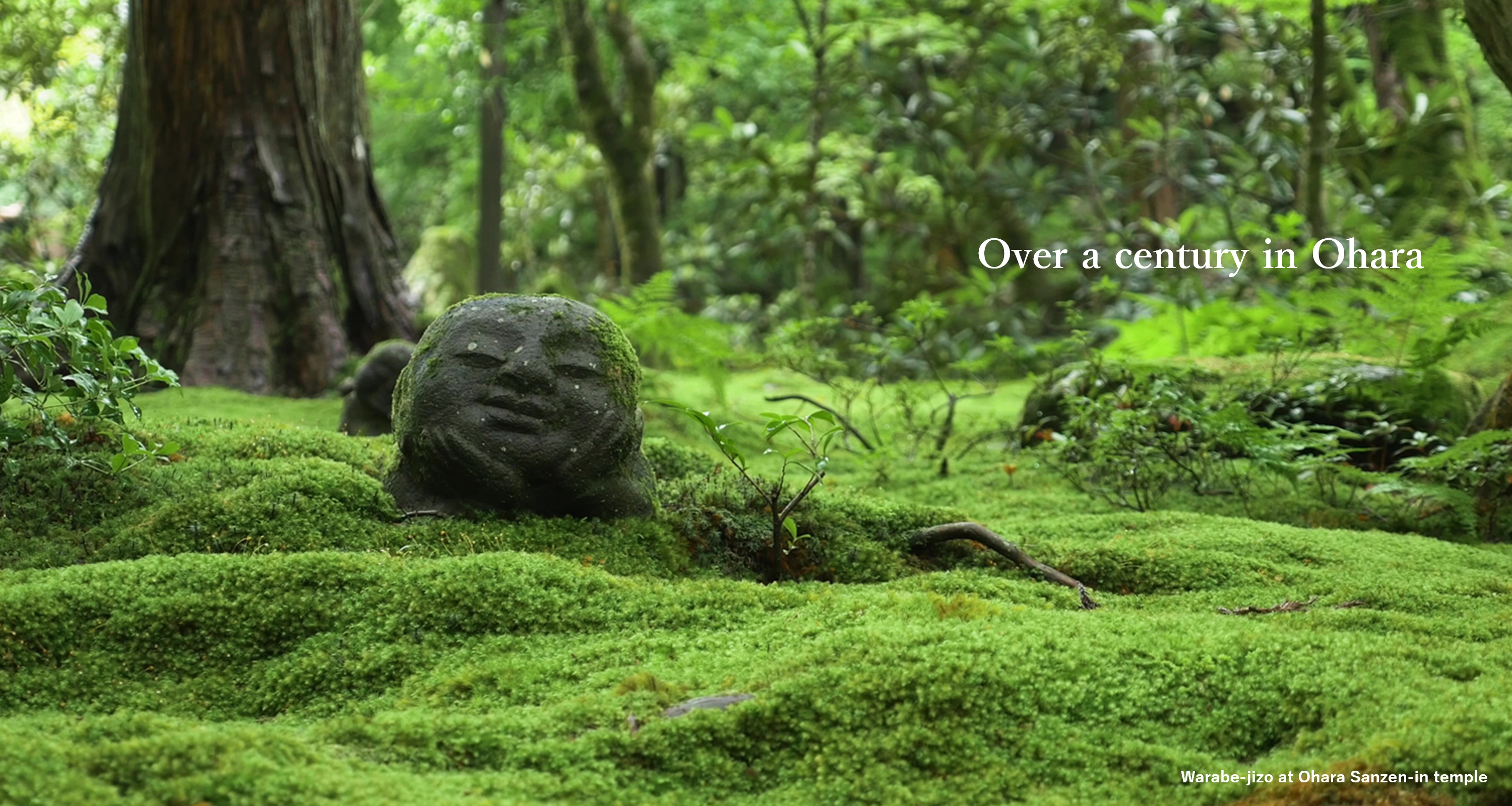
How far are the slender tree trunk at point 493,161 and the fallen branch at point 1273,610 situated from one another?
353 inches

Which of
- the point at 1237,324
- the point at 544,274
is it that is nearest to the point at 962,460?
the point at 1237,324

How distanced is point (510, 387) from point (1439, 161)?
9312 mm

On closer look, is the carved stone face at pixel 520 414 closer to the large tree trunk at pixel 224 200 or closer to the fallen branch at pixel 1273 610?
the fallen branch at pixel 1273 610

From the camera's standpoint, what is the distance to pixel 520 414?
396 cm

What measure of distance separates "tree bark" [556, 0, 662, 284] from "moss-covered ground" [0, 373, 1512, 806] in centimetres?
766

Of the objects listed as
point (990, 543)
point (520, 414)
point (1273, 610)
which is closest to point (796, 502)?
point (990, 543)

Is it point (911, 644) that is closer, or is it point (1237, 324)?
point (911, 644)

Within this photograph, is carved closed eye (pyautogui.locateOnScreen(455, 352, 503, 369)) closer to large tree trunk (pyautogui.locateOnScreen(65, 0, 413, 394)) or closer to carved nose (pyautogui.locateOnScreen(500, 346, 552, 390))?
carved nose (pyautogui.locateOnScreen(500, 346, 552, 390))

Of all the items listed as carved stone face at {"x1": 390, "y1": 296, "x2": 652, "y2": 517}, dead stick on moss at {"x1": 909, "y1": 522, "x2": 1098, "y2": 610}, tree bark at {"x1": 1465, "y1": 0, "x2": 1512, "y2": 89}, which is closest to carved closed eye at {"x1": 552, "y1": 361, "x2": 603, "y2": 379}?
carved stone face at {"x1": 390, "y1": 296, "x2": 652, "y2": 517}

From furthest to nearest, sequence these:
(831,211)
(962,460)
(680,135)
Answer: (680,135), (831,211), (962,460)

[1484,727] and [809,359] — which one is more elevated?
[809,359]

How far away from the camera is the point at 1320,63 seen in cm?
794

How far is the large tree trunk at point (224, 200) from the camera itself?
23.7 ft

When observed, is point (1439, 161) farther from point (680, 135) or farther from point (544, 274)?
point (544, 274)
